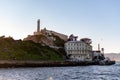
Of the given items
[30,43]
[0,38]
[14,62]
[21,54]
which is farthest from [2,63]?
[30,43]

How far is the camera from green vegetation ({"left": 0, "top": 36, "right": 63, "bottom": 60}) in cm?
15388

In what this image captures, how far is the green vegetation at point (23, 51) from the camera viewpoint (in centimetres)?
15388

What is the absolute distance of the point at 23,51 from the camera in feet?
538

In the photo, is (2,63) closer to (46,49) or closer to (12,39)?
(12,39)

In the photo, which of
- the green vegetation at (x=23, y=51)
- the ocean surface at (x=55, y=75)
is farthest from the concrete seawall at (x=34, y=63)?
the ocean surface at (x=55, y=75)

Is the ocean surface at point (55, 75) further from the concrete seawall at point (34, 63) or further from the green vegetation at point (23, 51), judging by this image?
the green vegetation at point (23, 51)

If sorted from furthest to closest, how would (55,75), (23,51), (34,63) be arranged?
(23,51) < (34,63) < (55,75)

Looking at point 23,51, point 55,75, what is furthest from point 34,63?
point 55,75

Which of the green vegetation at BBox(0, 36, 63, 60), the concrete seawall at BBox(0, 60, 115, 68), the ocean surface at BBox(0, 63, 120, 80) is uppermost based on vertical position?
the green vegetation at BBox(0, 36, 63, 60)

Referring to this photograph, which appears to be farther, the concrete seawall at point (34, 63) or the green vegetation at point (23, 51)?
the green vegetation at point (23, 51)

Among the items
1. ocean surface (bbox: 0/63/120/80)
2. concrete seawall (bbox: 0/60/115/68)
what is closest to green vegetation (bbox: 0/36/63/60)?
concrete seawall (bbox: 0/60/115/68)

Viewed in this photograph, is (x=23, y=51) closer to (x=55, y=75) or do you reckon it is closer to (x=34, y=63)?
→ (x=34, y=63)

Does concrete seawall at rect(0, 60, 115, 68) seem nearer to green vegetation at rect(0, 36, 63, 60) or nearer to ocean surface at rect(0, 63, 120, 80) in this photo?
green vegetation at rect(0, 36, 63, 60)

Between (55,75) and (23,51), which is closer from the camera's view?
(55,75)
